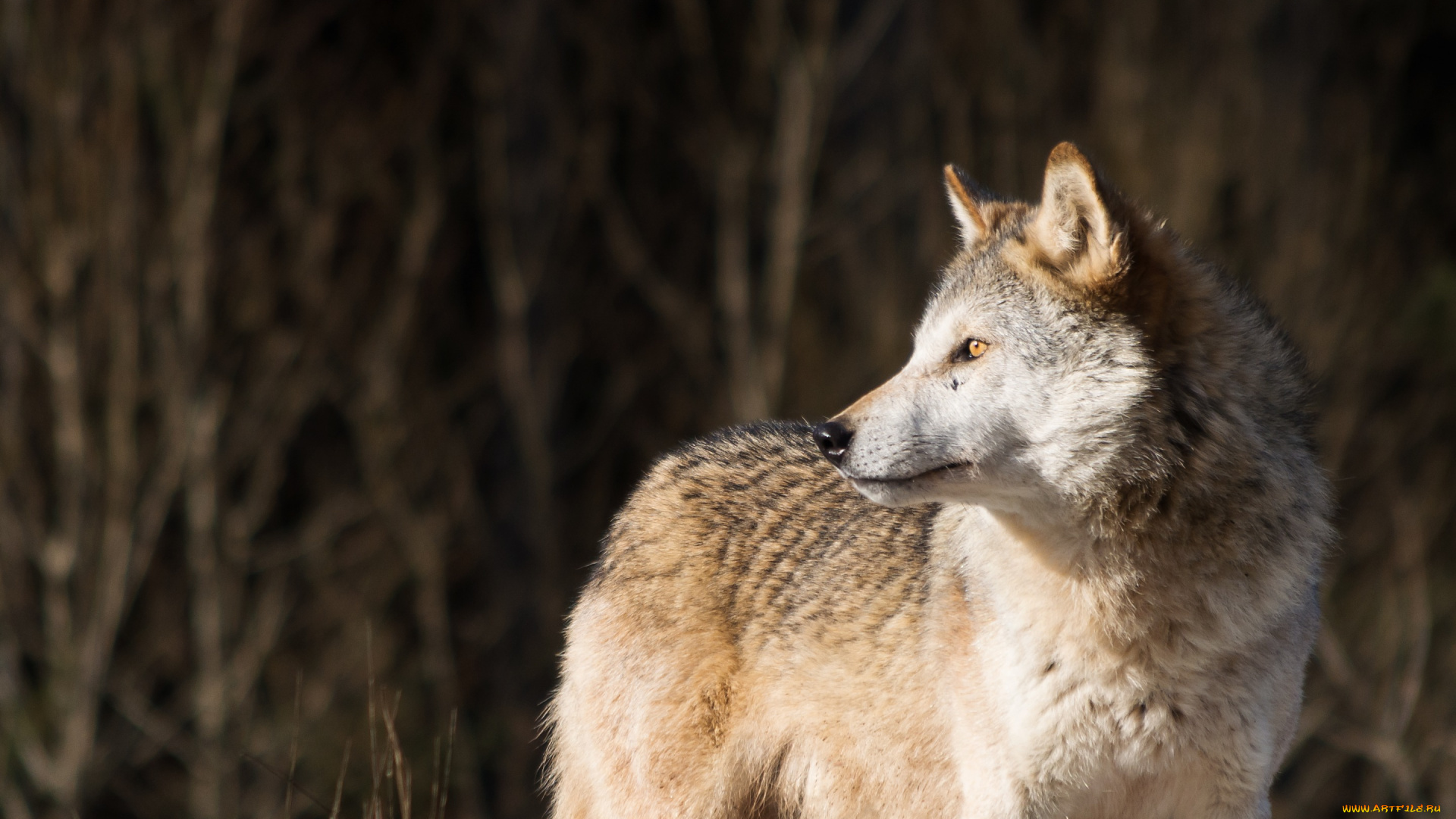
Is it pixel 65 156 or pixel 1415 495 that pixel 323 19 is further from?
pixel 1415 495

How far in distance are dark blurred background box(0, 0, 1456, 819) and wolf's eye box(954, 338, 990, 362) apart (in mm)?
8530

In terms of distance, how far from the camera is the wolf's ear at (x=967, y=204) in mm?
4012

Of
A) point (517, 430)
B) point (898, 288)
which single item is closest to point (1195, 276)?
point (898, 288)

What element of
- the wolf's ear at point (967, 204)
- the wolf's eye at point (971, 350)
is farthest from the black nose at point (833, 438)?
the wolf's ear at point (967, 204)

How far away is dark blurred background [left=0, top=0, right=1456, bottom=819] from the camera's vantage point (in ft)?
35.2

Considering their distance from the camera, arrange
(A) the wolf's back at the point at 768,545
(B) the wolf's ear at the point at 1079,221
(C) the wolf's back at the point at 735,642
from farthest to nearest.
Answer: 1. (A) the wolf's back at the point at 768,545
2. (C) the wolf's back at the point at 735,642
3. (B) the wolf's ear at the point at 1079,221

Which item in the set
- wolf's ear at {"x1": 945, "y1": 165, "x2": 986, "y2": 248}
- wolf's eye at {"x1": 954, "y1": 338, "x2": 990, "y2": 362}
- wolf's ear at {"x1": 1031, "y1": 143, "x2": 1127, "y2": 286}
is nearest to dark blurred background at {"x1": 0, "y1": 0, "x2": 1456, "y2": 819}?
wolf's ear at {"x1": 945, "y1": 165, "x2": 986, "y2": 248}

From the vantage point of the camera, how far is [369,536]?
12758mm

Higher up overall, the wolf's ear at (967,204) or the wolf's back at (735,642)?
the wolf's ear at (967,204)

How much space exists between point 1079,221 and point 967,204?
2.17 ft

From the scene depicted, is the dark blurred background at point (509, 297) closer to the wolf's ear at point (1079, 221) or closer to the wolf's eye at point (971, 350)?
the wolf's eye at point (971, 350)

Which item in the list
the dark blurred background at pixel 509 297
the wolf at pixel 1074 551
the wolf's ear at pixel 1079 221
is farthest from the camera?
the dark blurred background at pixel 509 297

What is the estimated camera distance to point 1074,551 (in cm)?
333

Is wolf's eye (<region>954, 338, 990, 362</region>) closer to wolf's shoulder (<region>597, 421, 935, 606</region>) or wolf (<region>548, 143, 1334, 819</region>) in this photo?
wolf (<region>548, 143, 1334, 819</region>)
